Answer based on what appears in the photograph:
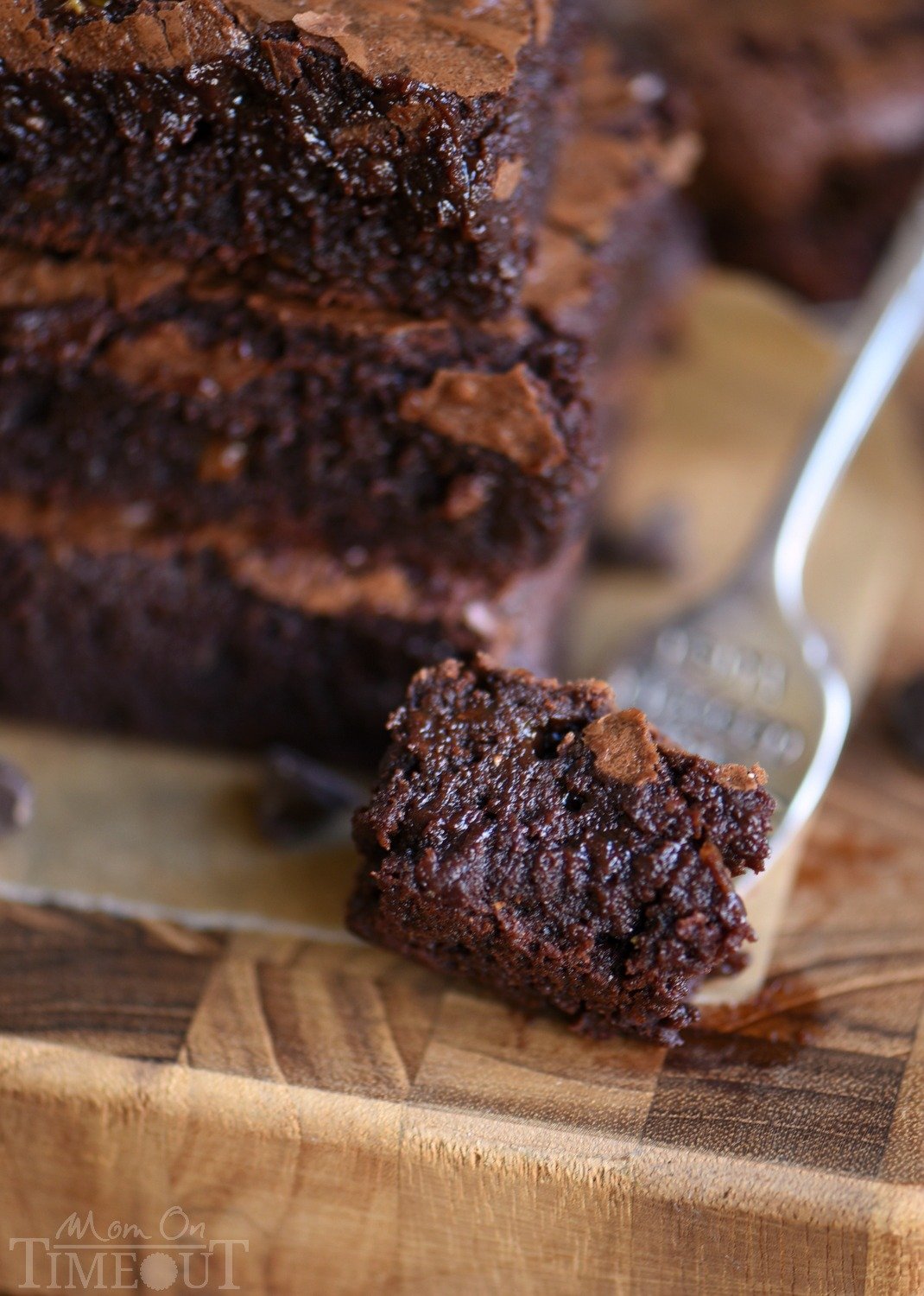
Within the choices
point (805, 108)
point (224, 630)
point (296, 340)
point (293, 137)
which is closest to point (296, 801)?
point (224, 630)

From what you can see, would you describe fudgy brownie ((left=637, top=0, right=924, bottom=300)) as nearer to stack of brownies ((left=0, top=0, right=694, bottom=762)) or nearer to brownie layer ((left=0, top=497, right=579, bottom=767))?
stack of brownies ((left=0, top=0, right=694, bottom=762))

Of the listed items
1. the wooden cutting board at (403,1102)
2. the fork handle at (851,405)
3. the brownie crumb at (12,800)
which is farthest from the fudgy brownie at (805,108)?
the brownie crumb at (12,800)

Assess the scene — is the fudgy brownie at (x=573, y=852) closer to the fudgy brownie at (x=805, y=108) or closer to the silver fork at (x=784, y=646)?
the silver fork at (x=784, y=646)

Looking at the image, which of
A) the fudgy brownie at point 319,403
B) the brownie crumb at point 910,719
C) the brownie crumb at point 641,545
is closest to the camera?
the fudgy brownie at point 319,403

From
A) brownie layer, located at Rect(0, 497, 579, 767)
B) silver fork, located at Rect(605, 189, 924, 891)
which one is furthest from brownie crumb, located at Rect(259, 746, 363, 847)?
silver fork, located at Rect(605, 189, 924, 891)

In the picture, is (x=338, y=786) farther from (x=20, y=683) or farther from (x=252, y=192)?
(x=252, y=192)

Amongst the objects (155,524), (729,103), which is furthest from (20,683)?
(729,103)
